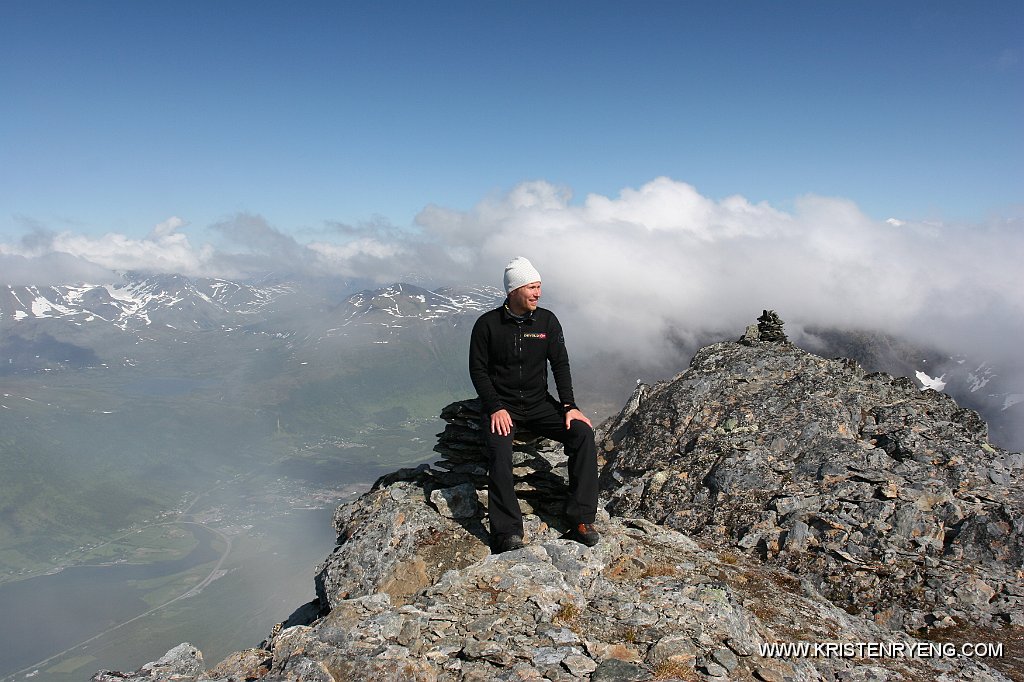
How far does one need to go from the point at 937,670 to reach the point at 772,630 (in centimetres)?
278

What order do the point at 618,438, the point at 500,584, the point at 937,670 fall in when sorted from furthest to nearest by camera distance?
1. the point at 618,438
2. the point at 500,584
3. the point at 937,670

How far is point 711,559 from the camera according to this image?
42.5 feet

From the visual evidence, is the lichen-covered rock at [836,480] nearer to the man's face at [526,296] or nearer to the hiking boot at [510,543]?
the hiking boot at [510,543]

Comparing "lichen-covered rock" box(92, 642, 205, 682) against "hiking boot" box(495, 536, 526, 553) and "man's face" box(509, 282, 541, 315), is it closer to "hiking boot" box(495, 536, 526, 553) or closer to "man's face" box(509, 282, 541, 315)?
"hiking boot" box(495, 536, 526, 553)

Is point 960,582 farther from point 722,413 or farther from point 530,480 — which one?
point 530,480

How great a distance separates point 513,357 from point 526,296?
1386 mm

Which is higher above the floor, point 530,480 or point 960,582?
point 530,480

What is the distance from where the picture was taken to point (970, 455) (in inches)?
691

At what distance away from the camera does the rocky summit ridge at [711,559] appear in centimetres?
866

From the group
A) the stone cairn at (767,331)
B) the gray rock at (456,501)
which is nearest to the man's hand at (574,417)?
the gray rock at (456,501)

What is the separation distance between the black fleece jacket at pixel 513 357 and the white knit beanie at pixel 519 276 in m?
0.44

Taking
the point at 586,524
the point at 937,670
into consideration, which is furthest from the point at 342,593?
the point at 937,670

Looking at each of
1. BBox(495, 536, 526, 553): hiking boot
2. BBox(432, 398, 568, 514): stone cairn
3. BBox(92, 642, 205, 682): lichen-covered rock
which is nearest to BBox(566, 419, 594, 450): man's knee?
BBox(432, 398, 568, 514): stone cairn

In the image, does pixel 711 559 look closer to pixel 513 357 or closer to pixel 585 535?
pixel 585 535
